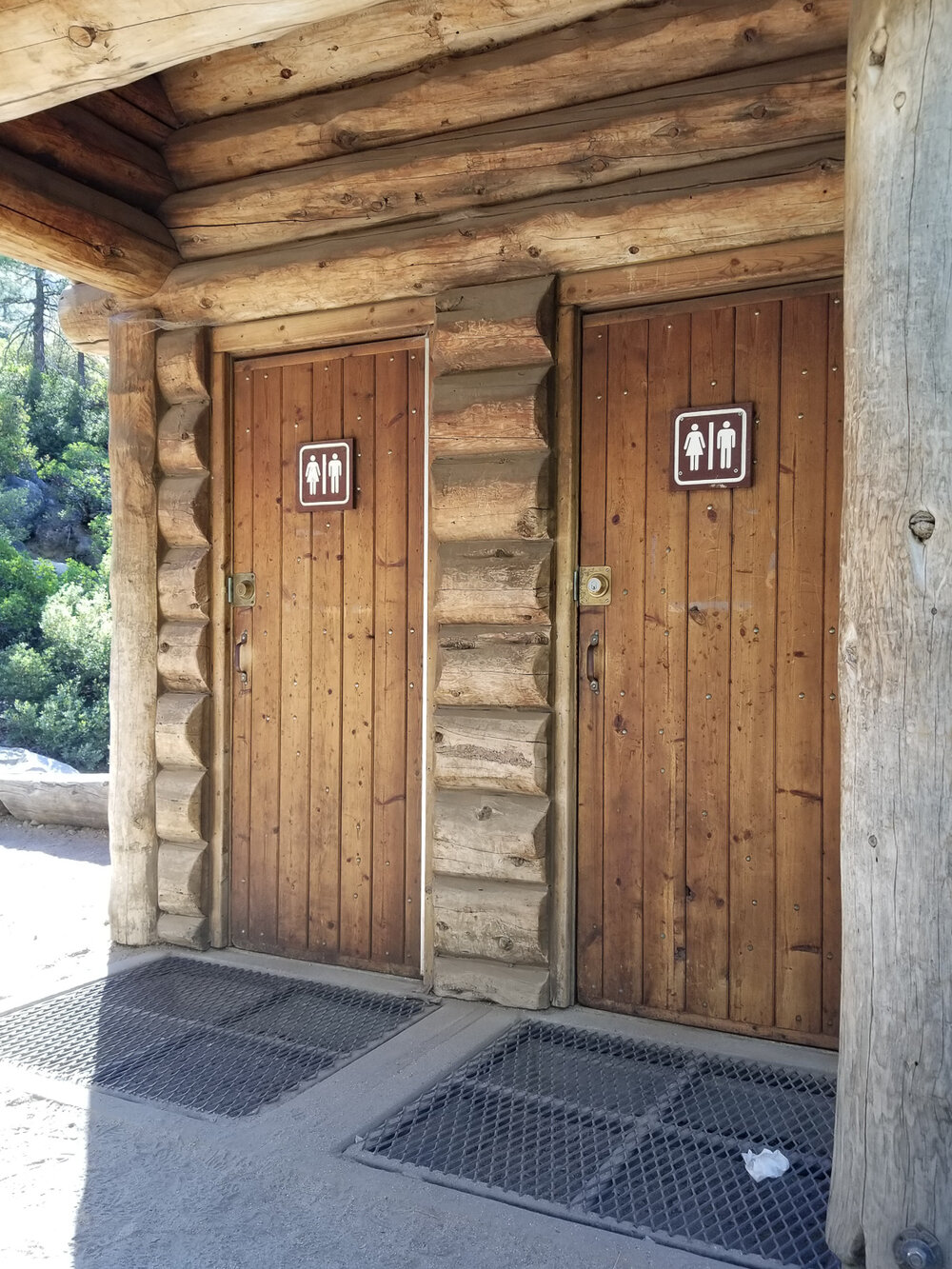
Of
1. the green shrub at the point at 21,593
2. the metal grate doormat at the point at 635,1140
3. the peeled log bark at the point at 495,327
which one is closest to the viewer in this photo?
the metal grate doormat at the point at 635,1140

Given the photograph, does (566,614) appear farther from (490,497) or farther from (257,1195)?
(257,1195)

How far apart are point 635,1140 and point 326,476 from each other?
286 centimetres

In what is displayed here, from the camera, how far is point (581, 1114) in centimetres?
317

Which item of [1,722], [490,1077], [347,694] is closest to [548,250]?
[347,694]

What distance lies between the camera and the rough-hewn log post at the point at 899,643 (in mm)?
2146

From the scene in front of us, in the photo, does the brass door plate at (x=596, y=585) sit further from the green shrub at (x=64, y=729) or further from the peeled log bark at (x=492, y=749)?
the green shrub at (x=64, y=729)

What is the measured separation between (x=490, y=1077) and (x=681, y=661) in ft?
5.15

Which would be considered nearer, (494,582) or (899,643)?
(899,643)

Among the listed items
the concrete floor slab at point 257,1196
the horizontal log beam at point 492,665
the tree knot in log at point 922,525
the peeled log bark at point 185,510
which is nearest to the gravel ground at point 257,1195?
the concrete floor slab at point 257,1196

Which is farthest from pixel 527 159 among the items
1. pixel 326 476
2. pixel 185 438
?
pixel 185 438

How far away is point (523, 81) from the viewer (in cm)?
390

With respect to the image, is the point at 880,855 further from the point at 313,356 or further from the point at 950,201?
the point at 313,356

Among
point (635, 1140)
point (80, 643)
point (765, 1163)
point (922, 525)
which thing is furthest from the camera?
point (80, 643)

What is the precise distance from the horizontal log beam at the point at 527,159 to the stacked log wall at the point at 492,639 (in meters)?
Result: 0.41
